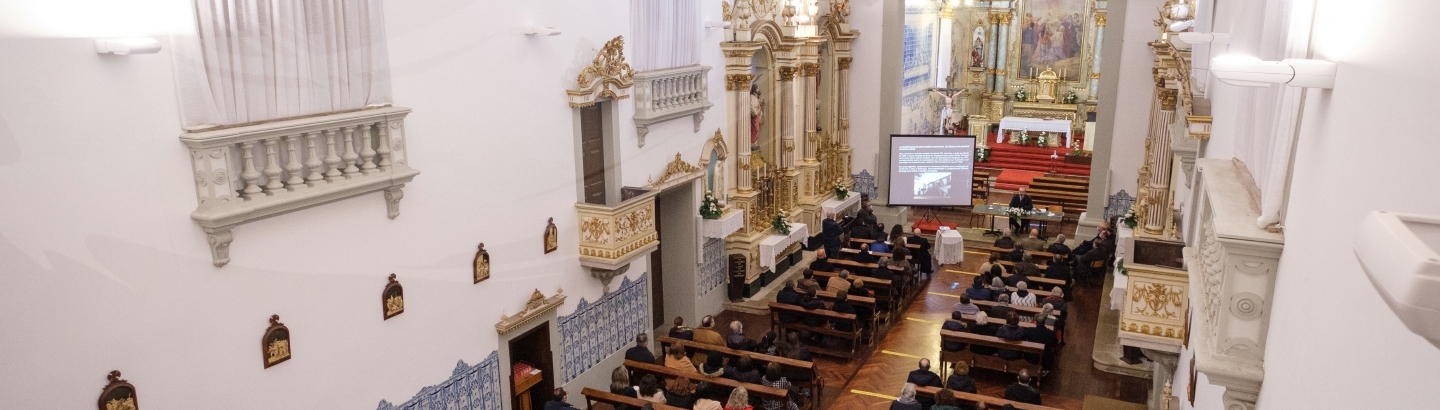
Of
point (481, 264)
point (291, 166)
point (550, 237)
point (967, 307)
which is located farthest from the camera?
point (967, 307)

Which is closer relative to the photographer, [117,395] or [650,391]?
[117,395]

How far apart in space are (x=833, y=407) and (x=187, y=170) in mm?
7466

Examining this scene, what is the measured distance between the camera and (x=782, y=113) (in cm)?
1684

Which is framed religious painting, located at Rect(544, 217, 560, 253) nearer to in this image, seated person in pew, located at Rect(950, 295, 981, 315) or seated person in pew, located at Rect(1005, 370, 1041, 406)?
seated person in pew, located at Rect(1005, 370, 1041, 406)

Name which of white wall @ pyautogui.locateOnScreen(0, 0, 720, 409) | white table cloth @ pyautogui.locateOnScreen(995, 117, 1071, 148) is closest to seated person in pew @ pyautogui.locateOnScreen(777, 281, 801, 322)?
white wall @ pyautogui.locateOnScreen(0, 0, 720, 409)

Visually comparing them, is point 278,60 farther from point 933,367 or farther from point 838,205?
point 838,205

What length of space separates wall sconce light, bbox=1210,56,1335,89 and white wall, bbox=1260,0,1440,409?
7cm

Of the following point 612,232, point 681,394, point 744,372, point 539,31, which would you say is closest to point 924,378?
point 744,372

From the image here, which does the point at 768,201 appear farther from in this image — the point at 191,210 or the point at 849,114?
the point at 191,210

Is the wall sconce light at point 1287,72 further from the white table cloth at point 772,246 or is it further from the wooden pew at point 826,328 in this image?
the white table cloth at point 772,246

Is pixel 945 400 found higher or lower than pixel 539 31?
Result: lower

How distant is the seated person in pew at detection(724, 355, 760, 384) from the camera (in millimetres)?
11047

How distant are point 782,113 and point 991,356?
6.02 metres

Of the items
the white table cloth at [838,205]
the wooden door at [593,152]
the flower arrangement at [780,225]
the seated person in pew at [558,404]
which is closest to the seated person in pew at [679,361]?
the seated person in pew at [558,404]
